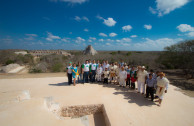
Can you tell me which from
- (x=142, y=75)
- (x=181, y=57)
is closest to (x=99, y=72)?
(x=142, y=75)

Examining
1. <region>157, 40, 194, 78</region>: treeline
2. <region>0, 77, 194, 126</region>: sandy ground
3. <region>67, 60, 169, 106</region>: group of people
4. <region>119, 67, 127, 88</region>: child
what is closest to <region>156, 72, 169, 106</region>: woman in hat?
<region>67, 60, 169, 106</region>: group of people

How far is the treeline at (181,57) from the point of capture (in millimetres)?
9835

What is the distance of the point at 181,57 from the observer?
432 inches

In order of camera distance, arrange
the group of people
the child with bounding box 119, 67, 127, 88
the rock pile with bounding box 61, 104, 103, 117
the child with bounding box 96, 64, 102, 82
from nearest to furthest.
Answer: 1. the rock pile with bounding box 61, 104, 103, 117
2. the group of people
3. the child with bounding box 119, 67, 127, 88
4. the child with bounding box 96, 64, 102, 82

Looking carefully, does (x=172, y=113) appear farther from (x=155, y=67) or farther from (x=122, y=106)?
(x=155, y=67)

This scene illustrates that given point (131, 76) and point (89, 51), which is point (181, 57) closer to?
point (131, 76)

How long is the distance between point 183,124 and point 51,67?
12291mm

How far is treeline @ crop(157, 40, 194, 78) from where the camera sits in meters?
9.84

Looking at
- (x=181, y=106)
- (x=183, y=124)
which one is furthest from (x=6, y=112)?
(x=181, y=106)

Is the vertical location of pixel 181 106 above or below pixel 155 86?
below

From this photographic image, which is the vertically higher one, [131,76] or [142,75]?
[142,75]

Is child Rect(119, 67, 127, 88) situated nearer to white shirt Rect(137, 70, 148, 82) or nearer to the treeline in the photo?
white shirt Rect(137, 70, 148, 82)

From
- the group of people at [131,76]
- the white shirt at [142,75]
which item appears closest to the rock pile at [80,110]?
the group of people at [131,76]

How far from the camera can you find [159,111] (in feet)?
11.1
